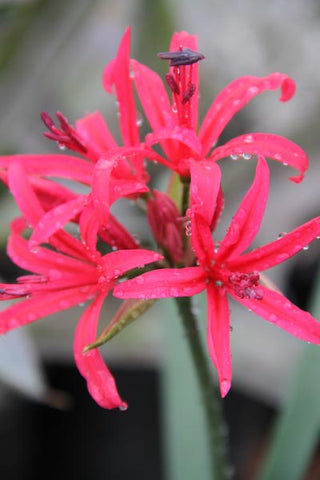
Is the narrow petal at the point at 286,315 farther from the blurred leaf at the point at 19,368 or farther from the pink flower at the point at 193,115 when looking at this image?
the blurred leaf at the point at 19,368

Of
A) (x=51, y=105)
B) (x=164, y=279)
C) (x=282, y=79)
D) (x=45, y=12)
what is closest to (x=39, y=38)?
(x=45, y=12)

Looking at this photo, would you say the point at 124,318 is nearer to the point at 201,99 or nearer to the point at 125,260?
the point at 125,260

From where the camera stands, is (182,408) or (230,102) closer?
(230,102)

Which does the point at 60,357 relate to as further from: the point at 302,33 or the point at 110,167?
the point at 302,33

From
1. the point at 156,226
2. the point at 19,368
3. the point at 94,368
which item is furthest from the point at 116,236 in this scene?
the point at 19,368

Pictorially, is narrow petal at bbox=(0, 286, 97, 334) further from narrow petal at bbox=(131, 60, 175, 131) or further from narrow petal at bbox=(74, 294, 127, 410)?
narrow petal at bbox=(131, 60, 175, 131)

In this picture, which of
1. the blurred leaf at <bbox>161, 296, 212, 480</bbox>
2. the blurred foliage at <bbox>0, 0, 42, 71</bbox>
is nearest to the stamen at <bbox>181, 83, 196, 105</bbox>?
the blurred leaf at <bbox>161, 296, 212, 480</bbox>

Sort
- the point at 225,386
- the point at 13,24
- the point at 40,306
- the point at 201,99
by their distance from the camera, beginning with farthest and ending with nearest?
the point at 201,99, the point at 13,24, the point at 40,306, the point at 225,386
